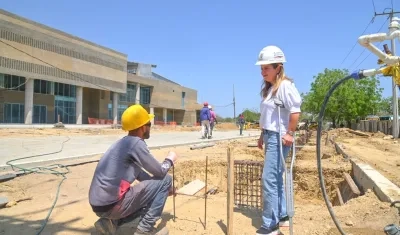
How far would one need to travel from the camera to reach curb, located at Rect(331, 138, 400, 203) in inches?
162

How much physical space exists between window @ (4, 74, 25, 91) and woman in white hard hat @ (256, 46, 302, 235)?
3375 centimetres

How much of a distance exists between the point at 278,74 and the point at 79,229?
8.39ft

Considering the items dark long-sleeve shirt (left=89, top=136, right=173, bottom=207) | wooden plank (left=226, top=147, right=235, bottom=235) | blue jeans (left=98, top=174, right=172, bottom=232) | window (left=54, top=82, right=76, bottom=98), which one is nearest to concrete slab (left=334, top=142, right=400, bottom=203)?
wooden plank (left=226, top=147, right=235, bottom=235)

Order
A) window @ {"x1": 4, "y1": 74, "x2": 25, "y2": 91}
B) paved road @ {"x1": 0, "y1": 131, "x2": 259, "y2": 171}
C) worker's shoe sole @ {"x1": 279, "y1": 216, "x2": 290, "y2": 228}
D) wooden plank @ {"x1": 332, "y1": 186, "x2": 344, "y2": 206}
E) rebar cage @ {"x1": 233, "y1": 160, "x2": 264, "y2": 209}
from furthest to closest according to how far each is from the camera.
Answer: window @ {"x1": 4, "y1": 74, "x2": 25, "y2": 91}, paved road @ {"x1": 0, "y1": 131, "x2": 259, "y2": 171}, wooden plank @ {"x1": 332, "y1": 186, "x2": 344, "y2": 206}, rebar cage @ {"x1": 233, "y1": 160, "x2": 264, "y2": 209}, worker's shoe sole @ {"x1": 279, "y1": 216, "x2": 290, "y2": 228}

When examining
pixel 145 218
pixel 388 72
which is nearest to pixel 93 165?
pixel 145 218

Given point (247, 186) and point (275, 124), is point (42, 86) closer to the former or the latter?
point (247, 186)

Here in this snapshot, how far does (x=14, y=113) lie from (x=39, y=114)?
309cm

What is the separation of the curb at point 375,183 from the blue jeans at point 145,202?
8.82 feet

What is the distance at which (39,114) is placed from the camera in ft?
118

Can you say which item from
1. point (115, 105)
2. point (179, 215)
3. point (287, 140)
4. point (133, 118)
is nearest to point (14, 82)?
point (115, 105)

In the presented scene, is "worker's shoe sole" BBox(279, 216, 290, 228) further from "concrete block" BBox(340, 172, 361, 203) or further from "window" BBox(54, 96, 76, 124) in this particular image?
"window" BBox(54, 96, 76, 124)

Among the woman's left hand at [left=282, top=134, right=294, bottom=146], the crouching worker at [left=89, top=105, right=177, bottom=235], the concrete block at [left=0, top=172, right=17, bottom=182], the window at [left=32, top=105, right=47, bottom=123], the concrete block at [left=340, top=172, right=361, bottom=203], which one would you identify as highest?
the window at [left=32, top=105, right=47, bottom=123]

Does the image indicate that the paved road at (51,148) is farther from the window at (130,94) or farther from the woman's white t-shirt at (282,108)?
the window at (130,94)

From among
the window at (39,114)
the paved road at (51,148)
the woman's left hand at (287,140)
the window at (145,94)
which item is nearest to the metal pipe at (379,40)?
the woman's left hand at (287,140)
